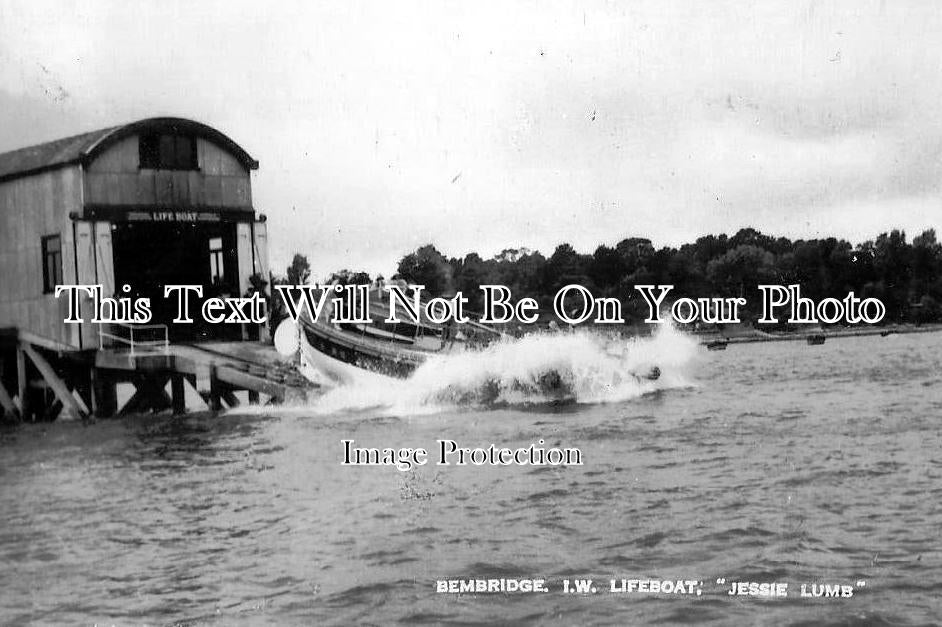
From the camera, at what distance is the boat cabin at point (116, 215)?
51.8 ft

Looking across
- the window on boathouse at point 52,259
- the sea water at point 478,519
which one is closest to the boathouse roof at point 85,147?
the window on boathouse at point 52,259

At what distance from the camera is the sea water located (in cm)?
664

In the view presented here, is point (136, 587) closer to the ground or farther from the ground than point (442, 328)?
closer to the ground

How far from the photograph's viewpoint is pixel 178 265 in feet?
57.9

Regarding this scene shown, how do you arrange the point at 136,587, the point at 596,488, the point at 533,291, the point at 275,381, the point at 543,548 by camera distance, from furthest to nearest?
the point at 275,381
the point at 533,291
the point at 596,488
the point at 543,548
the point at 136,587

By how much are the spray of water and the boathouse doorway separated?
9.01ft

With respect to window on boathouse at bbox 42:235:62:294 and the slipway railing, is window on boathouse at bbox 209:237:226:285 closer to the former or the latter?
the slipway railing

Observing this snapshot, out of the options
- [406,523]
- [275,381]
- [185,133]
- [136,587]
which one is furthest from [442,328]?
[136,587]

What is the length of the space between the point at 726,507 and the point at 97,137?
1096cm

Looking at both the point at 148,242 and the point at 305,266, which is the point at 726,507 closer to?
the point at 305,266

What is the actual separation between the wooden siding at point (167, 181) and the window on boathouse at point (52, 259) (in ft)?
3.09

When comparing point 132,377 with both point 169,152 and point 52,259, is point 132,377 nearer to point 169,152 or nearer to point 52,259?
point 52,259

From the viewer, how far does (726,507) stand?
8.69 meters

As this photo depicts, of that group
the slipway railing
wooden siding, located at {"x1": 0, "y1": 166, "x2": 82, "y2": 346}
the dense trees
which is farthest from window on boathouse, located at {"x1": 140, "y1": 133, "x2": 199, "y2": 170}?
the dense trees
